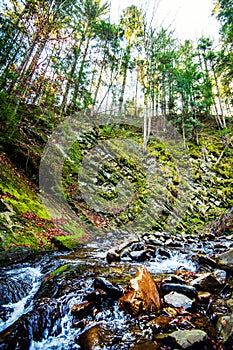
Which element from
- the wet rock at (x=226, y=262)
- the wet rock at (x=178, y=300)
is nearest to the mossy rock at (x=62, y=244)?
the wet rock at (x=178, y=300)

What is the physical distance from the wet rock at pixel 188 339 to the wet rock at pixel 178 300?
0.71 metres

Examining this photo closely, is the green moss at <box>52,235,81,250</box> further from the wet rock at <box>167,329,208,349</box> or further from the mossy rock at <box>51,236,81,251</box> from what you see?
the wet rock at <box>167,329,208,349</box>

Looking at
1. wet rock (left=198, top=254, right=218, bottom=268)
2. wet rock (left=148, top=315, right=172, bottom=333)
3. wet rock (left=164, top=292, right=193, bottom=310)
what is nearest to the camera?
wet rock (left=148, top=315, right=172, bottom=333)

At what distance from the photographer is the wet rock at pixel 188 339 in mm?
1896

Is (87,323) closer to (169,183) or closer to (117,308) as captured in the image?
(117,308)

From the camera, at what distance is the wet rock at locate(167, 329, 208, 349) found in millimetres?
1896

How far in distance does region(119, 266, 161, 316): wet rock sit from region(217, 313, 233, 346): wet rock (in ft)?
2.40

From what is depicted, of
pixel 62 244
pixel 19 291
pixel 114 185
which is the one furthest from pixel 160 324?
pixel 114 185

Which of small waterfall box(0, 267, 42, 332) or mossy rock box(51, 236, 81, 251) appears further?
mossy rock box(51, 236, 81, 251)

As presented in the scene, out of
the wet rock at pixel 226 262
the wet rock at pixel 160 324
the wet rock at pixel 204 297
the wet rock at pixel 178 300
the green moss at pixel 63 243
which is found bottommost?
the green moss at pixel 63 243

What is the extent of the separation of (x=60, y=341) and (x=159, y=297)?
1.35 metres

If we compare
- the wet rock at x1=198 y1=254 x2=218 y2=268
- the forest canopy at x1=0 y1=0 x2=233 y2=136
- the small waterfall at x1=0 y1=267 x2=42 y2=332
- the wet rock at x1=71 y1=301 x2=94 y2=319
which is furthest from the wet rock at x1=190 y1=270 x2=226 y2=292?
the forest canopy at x1=0 y1=0 x2=233 y2=136

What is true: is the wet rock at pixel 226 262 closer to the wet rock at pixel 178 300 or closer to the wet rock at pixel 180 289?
the wet rock at pixel 180 289

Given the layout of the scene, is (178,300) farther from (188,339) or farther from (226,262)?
(226,262)
